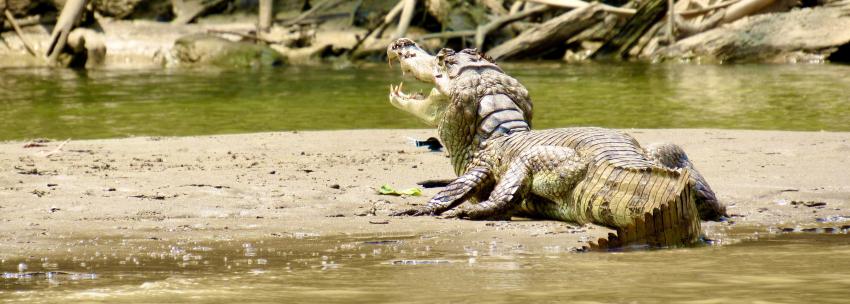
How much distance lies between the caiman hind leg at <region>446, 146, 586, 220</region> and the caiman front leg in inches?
3.0

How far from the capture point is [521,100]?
651 centimetres

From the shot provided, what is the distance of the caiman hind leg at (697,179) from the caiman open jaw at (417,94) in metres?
1.32

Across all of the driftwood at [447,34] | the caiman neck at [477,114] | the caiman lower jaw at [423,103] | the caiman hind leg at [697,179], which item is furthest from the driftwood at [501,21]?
the caiman hind leg at [697,179]

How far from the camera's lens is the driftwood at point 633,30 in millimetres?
20266

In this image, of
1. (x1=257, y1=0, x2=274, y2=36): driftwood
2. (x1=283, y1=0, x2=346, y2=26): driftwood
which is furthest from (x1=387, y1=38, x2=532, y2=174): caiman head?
(x1=283, y1=0, x2=346, y2=26): driftwood

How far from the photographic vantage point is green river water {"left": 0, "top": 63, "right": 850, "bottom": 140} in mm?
10492

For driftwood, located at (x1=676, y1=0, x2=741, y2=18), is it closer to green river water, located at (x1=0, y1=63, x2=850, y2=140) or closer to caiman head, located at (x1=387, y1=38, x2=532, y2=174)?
green river water, located at (x1=0, y1=63, x2=850, y2=140)

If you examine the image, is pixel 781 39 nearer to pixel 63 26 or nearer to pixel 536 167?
pixel 63 26

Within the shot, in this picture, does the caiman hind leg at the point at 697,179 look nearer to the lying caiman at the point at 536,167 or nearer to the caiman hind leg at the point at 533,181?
the lying caiman at the point at 536,167

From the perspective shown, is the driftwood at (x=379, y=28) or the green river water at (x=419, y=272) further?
the driftwood at (x=379, y=28)

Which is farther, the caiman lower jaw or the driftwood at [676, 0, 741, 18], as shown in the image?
the driftwood at [676, 0, 741, 18]

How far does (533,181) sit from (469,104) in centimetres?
84

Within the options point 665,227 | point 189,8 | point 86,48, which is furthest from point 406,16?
point 665,227

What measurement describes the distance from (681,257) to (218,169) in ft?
11.9
